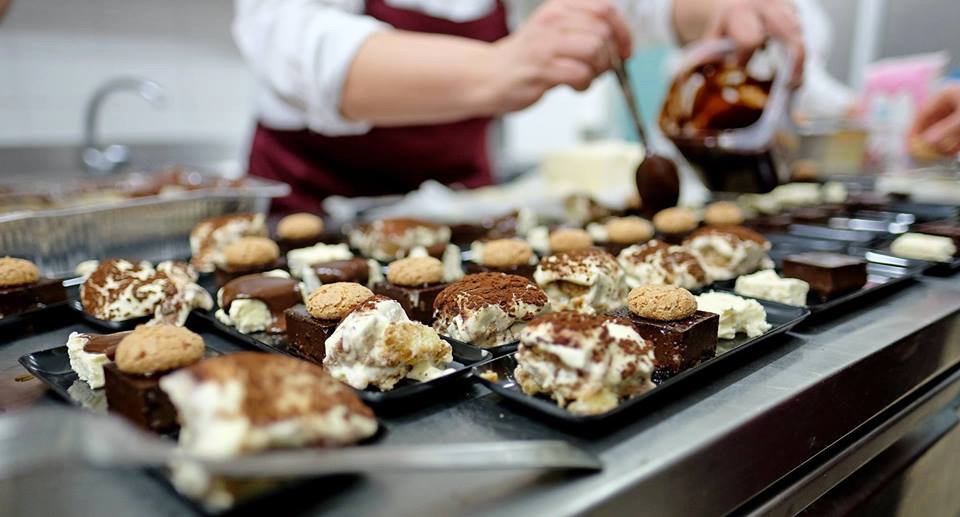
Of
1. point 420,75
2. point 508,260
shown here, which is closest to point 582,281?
point 508,260

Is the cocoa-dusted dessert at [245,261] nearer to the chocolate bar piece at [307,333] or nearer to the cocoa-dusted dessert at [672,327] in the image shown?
the chocolate bar piece at [307,333]

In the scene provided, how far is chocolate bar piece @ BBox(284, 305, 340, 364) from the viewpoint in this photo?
0.97 metres

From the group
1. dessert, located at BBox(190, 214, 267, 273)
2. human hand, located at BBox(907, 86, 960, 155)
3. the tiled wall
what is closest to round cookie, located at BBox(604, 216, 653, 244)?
dessert, located at BBox(190, 214, 267, 273)

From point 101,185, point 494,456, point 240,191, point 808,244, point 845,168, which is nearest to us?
point 494,456

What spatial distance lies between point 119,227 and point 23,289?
627 mm

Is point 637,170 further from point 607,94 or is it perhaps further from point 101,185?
point 607,94

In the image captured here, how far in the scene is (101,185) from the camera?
2.37m

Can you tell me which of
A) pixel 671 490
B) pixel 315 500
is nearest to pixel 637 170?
pixel 671 490

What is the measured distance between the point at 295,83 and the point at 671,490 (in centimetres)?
167

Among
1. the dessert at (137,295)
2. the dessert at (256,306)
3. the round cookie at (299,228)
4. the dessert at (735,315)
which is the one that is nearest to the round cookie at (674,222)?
the dessert at (735,315)

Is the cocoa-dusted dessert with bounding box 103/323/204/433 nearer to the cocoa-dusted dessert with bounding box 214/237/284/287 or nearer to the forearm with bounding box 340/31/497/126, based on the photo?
the cocoa-dusted dessert with bounding box 214/237/284/287

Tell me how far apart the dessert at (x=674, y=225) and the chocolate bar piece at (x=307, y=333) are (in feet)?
3.35

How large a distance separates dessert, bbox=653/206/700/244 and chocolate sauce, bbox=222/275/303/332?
0.96 meters

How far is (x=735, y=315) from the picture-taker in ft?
3.60
